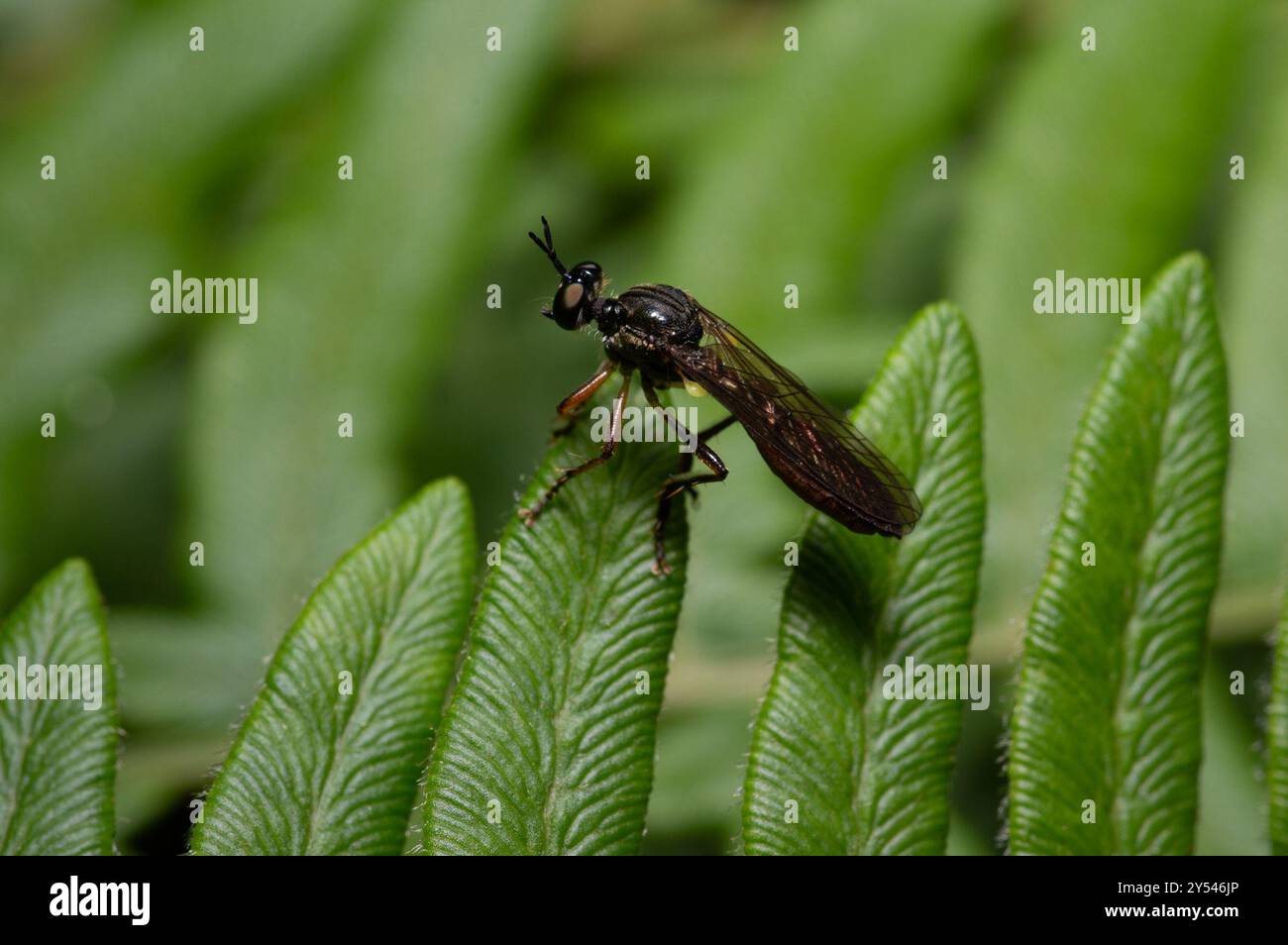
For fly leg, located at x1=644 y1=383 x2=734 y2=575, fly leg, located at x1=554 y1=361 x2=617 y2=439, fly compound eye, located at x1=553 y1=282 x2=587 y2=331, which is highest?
fly compound eye, located at x1=553 y1=282 x2=587 y2=331

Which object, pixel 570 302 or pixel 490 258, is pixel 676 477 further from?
pixel 490 258

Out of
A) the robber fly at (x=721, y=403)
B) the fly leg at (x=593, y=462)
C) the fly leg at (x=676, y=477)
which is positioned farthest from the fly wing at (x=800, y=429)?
the fly leg at (x=593, y=462)

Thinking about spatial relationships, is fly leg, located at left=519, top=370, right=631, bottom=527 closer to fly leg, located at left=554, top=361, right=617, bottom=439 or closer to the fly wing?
fly leg, located at left=554, top=361, right=617, bottom=439

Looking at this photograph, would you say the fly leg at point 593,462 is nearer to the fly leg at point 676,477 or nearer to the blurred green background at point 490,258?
the fly leg at point 676,477

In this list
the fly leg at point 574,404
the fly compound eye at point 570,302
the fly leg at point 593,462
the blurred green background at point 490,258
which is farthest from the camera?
the blurred green background at point 490,258

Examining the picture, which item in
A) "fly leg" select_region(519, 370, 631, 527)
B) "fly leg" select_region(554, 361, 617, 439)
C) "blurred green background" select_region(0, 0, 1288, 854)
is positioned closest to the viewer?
"fly leg" select_region(519, 370, 631, 527)

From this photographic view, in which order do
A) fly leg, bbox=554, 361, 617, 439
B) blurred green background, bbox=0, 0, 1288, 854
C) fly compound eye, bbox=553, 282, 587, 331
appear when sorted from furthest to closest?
blurred green background, bbox=0, 0, 1288, 854
fly compound eye, bbox=553, 282, 587, 331
fly leg, bbox=554, 361, 617, 439

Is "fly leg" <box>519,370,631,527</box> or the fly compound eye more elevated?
the fly compound eye

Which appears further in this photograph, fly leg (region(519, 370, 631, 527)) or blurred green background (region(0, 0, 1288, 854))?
blurred green background (region(0, 0, 1288, 854))

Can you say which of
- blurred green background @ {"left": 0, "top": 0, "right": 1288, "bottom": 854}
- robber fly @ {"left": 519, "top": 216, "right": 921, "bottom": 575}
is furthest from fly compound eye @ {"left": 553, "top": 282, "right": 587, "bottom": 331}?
blurred green background @ {"left": 0, "top": 0, "right": 1288, "bottom": 854}

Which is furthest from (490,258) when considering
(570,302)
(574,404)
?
(574,404)
